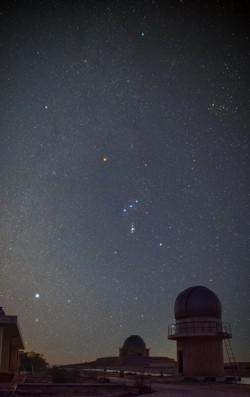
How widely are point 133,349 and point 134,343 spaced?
1.24m

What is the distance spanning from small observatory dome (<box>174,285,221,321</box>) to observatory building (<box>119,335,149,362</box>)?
3521cm

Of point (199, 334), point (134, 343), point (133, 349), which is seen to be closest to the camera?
point (199, 334)

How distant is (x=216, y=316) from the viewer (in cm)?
3266

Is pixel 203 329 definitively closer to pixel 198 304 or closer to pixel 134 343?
pixel 198 304

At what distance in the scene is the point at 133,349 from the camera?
2621 inches

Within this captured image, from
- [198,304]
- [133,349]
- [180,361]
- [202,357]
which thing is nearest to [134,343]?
→ [133,349]

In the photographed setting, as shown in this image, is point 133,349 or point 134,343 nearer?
point 133,349

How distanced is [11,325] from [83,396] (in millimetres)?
6892

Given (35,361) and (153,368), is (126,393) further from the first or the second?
(35,361)

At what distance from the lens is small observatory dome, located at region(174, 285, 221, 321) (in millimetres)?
32438

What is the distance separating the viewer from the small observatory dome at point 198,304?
106ft

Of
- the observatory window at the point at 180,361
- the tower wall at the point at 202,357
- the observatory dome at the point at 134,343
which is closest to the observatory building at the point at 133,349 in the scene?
the observatory dome at the point at 134,343

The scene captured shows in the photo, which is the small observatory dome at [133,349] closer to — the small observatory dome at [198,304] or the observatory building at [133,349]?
the observatory building at [133,349]

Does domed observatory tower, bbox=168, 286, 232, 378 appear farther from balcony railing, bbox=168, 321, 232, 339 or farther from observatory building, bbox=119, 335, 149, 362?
observatory building, bbox=119, 335, 149, 362
